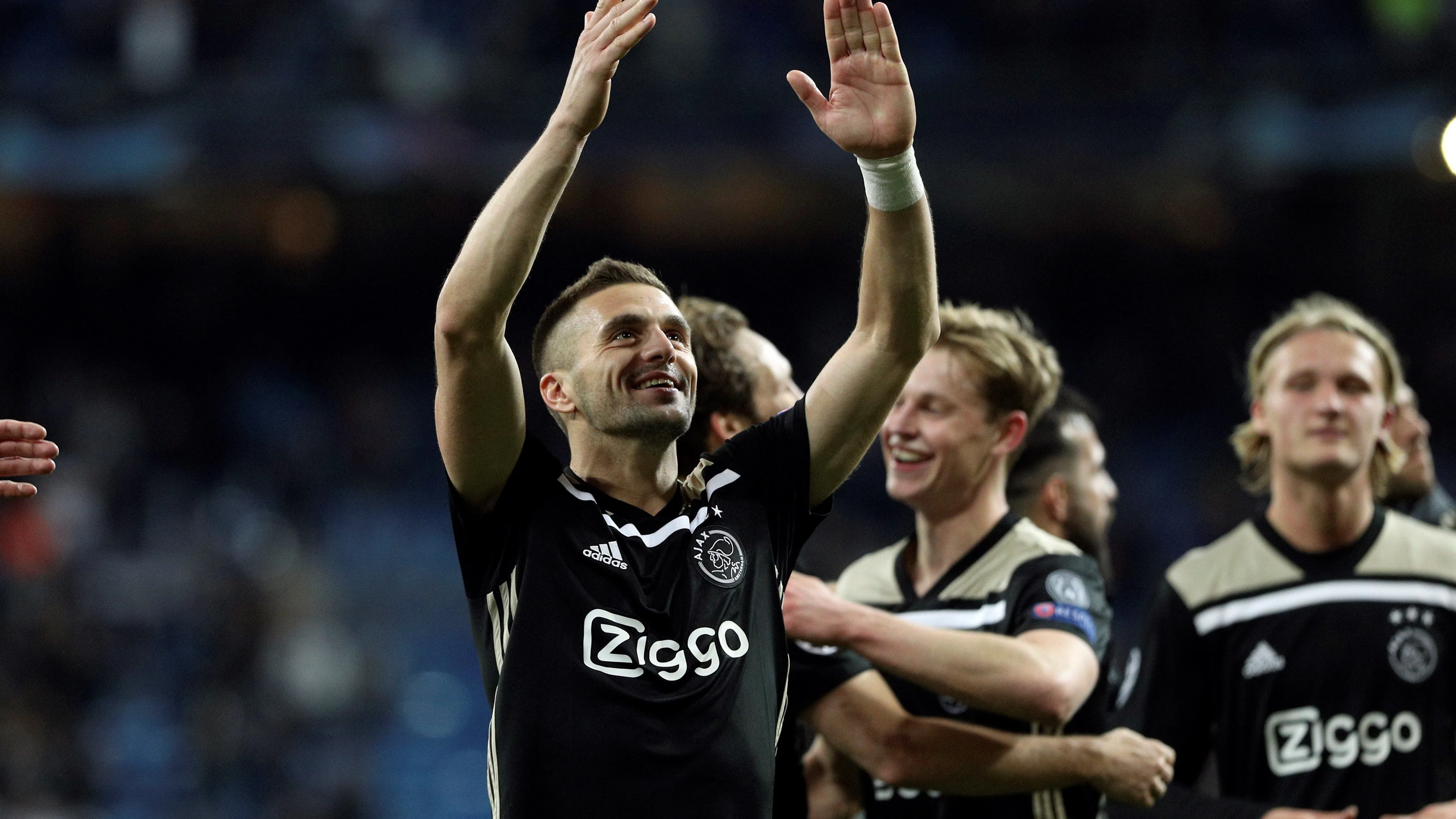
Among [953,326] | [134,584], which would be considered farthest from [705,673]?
[134,584]

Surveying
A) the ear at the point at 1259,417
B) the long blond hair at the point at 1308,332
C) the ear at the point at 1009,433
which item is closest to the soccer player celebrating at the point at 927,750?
the ear at the point at 1009,433

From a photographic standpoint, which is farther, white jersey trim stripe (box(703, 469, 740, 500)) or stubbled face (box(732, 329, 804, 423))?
stubbled face (box(732, 329, 804, 423))

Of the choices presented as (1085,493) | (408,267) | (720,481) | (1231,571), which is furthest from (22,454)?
(408,267)

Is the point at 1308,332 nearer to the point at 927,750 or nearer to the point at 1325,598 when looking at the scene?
the point at 1325,598

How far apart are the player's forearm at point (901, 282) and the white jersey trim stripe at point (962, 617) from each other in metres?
0.88

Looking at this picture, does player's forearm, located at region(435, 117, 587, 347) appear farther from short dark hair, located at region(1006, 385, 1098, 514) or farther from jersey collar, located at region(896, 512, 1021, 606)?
short dark hair, located at region(1006, 385, 1098, 514)

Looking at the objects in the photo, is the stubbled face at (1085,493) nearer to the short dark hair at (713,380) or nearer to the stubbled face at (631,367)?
the short dark hair at (713,380)

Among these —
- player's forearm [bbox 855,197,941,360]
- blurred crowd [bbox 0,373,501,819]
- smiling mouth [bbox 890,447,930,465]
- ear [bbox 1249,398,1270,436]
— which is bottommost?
blurred crowd [bbox 0,373,501,819]

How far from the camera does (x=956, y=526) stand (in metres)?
4.28

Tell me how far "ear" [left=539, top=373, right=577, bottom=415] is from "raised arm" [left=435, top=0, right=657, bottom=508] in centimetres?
22

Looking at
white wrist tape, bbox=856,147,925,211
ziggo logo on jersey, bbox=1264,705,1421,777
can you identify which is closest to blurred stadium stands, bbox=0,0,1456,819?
ziggo logo on jersey, bbox=1264,705,1421,777

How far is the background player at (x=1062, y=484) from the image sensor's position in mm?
5020

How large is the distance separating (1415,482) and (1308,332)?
1.11 m

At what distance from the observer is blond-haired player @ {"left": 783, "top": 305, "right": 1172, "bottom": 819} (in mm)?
3574
